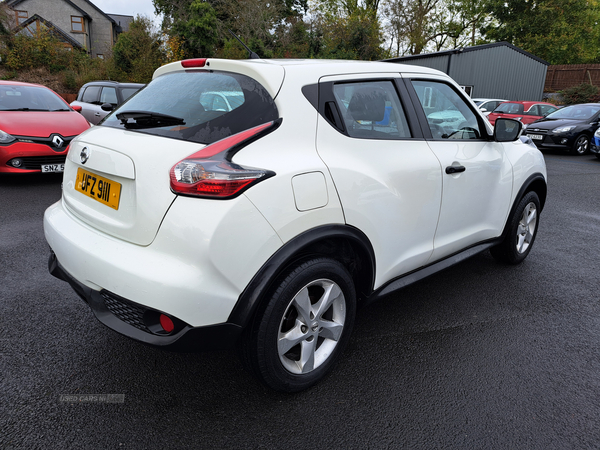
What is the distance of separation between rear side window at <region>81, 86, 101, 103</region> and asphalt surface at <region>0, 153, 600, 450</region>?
28.1 feet

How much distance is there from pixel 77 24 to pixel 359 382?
Answer: 2103 inches

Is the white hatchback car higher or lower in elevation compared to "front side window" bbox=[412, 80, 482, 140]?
lower

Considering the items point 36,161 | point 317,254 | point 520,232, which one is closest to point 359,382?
point 317,254

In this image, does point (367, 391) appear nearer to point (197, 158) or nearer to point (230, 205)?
point (230, 205)

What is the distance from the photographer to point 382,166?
247 centimetres

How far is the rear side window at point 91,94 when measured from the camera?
36.4 ft

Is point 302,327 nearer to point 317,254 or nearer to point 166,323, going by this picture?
point 317,254

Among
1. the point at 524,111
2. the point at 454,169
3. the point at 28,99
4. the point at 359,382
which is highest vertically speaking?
the point at 524,111

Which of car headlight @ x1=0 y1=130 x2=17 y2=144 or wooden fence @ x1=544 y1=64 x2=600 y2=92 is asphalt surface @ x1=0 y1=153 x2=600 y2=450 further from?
wooden fence @ x1=544 y1=64 x2=600 y2=92

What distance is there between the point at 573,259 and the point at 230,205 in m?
4.08

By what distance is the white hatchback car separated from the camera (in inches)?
74.2

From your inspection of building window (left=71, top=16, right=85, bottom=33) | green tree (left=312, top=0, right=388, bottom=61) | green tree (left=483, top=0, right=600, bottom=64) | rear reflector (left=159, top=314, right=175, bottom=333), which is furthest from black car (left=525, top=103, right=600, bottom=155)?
building window (left=71, top=16, right=85, bottom=33)

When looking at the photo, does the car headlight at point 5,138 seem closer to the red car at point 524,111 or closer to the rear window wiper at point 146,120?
the rear window wiper at point 146,120

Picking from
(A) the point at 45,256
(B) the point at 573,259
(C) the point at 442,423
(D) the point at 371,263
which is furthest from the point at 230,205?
(B) the point at 573,259
